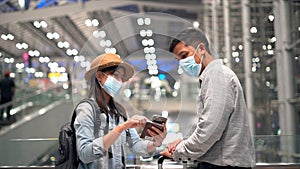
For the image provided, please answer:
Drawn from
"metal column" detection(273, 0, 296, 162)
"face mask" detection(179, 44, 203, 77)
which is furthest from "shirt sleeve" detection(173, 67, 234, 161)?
"metal column" detection(273, 0, 296, 162)

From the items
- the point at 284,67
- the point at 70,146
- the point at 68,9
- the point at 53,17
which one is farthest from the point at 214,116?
the point at 68,9

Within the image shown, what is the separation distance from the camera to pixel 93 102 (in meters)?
2.39

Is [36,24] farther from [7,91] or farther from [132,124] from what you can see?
[132,124]

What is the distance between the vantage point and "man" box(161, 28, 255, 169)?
234 cm

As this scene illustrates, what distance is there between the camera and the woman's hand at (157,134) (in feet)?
7.81

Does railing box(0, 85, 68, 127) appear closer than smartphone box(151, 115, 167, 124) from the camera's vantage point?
No

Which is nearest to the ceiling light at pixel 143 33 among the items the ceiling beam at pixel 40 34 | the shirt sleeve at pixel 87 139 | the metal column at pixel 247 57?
the shirt sleeve at pixel 87 139

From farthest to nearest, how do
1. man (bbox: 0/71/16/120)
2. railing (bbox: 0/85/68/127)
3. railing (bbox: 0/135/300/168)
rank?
railing (bbox: 0/85/68/127), man (bbox: 0/71/16/120), railing (bbox: 0/135/300/168)

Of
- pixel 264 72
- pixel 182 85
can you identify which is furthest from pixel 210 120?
pixel 264 72

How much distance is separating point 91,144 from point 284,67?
15.6ft

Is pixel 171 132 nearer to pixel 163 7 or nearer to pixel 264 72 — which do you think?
pixel 264 72

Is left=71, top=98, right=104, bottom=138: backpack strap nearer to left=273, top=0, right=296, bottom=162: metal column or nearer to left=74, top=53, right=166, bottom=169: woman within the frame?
left=74, top=53, right=166, bottom=169: woman

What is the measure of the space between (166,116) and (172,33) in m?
0.48

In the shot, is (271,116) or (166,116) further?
(271,116)
